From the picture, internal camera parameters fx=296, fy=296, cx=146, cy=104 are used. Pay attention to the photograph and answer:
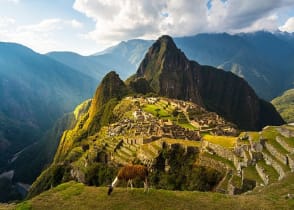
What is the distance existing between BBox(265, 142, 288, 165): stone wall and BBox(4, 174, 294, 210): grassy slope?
12.7m

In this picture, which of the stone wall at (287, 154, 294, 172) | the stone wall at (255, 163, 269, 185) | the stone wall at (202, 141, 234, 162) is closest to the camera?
the stone wall at (287, 154, 294, 172)

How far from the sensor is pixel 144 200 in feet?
60.2

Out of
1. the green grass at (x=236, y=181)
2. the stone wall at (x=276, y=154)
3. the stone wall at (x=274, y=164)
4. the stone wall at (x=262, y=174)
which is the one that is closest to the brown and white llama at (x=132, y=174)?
the stone wall at (x=262, y=174)

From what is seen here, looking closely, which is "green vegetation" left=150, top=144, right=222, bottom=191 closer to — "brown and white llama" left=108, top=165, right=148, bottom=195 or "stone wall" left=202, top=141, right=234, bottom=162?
"stone wall" left=202, top=141, right=234, bottom=162

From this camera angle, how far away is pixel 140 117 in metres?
90.4

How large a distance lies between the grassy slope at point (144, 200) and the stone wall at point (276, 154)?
12656 mm

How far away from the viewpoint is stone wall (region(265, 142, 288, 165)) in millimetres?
32166

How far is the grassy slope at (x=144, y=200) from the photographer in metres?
18.1

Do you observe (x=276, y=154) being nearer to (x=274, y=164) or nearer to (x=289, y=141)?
(x=274, y=164)

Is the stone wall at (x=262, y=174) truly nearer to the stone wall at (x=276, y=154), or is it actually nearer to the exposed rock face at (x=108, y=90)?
the stone wall at (x=276, y=154)

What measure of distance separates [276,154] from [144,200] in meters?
22.5

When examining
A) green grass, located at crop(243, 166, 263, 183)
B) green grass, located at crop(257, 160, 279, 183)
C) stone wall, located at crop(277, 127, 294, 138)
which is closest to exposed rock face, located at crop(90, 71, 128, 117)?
stone wall, located at crop(277, 127, 294, 138)

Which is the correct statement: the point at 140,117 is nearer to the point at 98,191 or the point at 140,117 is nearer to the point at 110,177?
the point at 110,177

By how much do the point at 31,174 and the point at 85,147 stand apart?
124 meters
